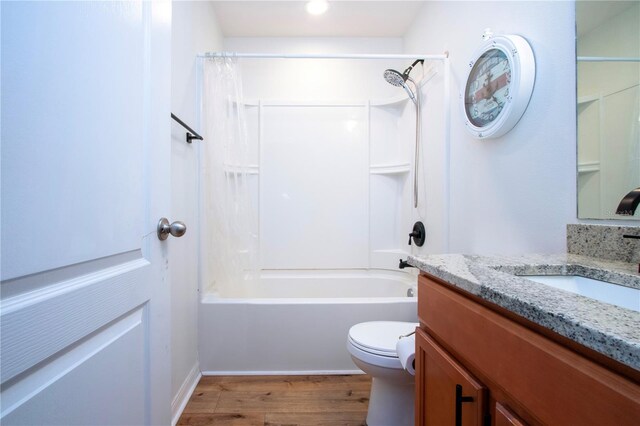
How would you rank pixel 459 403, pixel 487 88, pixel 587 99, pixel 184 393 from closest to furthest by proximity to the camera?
pixel 459 403 → pixel 587 99 → pixel 487 88 → pixel 184 393

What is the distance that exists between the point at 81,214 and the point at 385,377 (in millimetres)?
1217

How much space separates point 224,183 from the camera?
1694 millimetres

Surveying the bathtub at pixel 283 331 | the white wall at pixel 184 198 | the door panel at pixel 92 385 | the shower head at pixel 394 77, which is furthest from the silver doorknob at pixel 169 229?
the shower head at pixel 394 77

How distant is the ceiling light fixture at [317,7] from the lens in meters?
1.95

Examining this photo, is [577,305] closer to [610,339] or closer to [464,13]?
[610,339]

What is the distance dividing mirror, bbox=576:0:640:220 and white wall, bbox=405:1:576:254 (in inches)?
1.4

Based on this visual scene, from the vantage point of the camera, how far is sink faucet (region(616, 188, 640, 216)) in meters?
0.72

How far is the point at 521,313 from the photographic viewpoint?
1.45 ft

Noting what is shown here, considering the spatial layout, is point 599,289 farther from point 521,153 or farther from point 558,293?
point 521,153

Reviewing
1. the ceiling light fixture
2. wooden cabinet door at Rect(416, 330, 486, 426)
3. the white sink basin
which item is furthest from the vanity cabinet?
the ceiling light fixture

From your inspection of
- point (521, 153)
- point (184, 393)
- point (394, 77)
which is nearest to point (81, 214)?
point (184, 393)

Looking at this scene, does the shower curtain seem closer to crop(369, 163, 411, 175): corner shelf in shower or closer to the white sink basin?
crop(369, 163, 411, 175): corner shelf in shower

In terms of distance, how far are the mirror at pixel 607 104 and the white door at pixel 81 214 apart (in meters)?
1.32

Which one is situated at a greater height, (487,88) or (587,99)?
(487,88)
